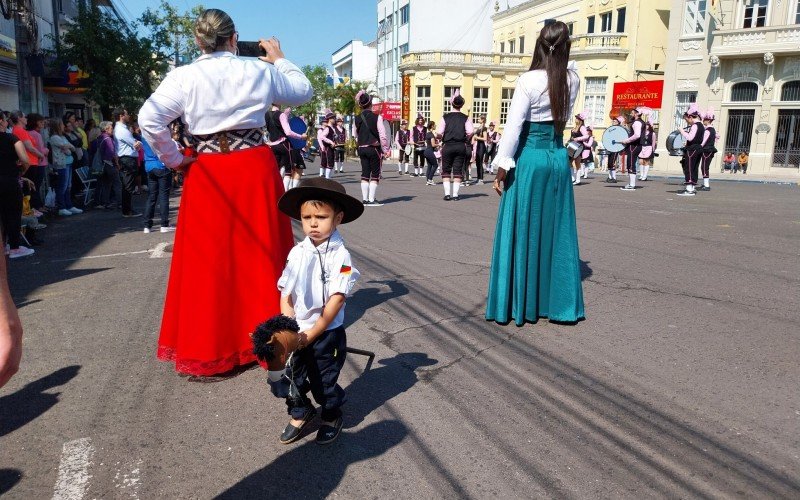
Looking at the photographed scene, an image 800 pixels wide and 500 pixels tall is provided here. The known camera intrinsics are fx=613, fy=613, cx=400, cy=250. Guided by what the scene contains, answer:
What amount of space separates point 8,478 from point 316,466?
1.37 meters

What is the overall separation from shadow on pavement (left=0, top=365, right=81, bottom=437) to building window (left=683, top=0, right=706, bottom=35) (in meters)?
32.8

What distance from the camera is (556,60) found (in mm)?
4410

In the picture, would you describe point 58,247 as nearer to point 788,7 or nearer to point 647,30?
point 788,7

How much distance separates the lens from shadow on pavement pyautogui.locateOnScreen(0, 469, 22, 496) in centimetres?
265

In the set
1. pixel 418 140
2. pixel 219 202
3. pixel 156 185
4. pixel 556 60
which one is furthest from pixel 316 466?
pixel 418 140

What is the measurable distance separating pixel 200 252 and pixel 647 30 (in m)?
38.9

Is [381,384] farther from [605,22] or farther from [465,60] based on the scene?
[465,60]

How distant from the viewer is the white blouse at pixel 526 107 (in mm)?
4445

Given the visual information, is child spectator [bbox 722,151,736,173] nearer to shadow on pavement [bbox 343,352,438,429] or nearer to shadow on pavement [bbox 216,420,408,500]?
shadow on pavement [bbox 343,352,438,429]

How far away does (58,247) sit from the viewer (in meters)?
8.50

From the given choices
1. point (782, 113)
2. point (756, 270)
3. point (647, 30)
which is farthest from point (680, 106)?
point (756, 270)

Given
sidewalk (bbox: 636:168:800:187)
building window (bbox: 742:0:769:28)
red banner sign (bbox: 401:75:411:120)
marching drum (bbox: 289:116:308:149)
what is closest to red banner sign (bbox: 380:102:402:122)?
red banner sign (bbox: 401:75:411:120)

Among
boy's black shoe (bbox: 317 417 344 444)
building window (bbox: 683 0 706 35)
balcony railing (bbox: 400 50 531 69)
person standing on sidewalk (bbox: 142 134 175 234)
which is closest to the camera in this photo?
boy's black shoe (bbox: 317 417 344 444)

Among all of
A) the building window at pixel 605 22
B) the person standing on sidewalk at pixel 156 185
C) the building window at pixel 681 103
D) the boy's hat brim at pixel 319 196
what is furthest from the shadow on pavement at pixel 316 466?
the building window at pixel 605 22
